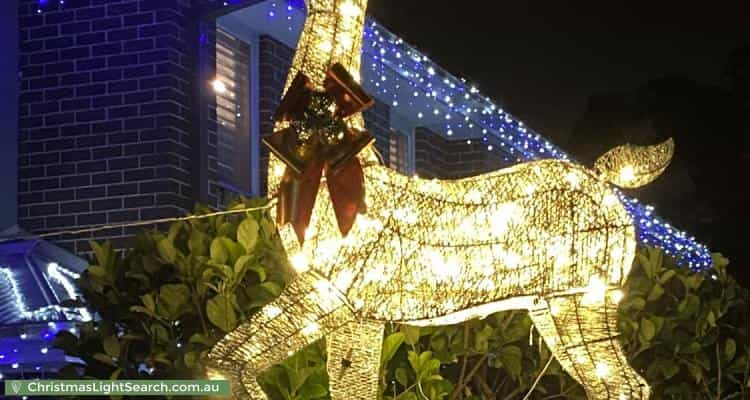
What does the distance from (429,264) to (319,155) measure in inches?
14.2

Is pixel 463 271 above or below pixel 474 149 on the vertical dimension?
below

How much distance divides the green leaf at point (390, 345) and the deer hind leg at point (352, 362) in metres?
0.60

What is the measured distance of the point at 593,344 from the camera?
2.88 meters

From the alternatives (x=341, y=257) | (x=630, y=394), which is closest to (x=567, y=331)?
(x=630, y=394)

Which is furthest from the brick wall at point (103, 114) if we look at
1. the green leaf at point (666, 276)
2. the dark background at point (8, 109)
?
the green leaf at point (666, 276)

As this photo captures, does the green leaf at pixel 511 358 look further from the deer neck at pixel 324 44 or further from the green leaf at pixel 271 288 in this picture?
the deer neck at pixel 324 44

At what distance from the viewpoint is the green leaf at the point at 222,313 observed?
3.43 meters

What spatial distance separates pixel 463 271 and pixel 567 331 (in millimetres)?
288

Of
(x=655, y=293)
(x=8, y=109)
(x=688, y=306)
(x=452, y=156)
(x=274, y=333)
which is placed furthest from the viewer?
(x=452, y=156)

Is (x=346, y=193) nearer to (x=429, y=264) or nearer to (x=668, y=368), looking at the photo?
(x=429, y=264)

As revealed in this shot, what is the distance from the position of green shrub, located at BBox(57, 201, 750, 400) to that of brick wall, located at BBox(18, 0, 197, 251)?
5.45 feet

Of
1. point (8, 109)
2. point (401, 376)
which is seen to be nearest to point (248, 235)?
point (401, 376)

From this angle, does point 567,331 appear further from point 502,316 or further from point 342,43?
point 502,316

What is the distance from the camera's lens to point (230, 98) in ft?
21.6
